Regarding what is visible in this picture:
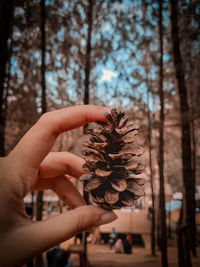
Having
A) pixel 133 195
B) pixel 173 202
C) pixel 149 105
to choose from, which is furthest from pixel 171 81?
pixel 133 195

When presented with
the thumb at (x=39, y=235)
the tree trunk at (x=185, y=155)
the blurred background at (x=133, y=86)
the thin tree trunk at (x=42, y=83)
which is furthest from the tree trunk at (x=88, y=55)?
the thumb at (x=39, y=235)

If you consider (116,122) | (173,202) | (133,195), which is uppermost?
(116,122)

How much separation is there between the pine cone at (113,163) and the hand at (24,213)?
1.5 inches

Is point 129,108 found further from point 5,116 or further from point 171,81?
point 5,116

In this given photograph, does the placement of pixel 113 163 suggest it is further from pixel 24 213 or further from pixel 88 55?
pixel 88 55

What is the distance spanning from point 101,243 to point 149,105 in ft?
1.69

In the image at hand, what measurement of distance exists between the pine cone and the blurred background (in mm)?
316

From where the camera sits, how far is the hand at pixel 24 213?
26cm

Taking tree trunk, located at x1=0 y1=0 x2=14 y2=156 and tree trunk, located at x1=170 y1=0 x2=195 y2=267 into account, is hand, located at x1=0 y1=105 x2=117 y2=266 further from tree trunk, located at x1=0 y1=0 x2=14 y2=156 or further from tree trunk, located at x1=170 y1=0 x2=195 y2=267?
tree trunk, located at x1=0 y1=0 x2=14 y2=156

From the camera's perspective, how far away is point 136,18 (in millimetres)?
687

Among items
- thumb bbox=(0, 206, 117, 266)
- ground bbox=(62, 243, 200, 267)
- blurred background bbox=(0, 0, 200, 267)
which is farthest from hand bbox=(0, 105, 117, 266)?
ground bbox=(62, 243, 200, 267)

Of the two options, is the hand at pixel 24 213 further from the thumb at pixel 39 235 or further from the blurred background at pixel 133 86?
the blurred background at pixel 133 86

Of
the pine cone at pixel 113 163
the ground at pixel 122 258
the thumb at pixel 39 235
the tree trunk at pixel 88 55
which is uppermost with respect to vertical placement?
the tree trunk at pixel 88 55

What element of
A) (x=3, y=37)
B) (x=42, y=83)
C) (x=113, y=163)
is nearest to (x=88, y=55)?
(x=42, y=83)
